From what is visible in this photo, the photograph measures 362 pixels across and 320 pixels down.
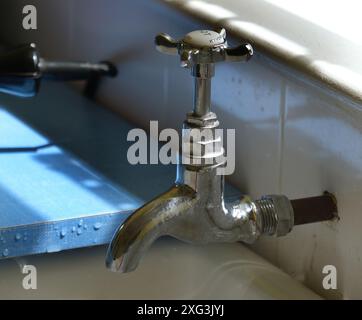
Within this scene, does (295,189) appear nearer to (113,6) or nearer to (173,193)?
(173,193)

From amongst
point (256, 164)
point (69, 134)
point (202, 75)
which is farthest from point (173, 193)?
point (69, 134)

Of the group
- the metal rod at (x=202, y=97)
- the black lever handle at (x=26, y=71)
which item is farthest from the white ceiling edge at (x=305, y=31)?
the black lever handle at (x=26, y=71)

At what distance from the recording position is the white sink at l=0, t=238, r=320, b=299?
904 millimetres

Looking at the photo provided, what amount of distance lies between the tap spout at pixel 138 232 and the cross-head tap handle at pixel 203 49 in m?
0.12

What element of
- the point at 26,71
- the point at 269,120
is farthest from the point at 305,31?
the point at 26,71

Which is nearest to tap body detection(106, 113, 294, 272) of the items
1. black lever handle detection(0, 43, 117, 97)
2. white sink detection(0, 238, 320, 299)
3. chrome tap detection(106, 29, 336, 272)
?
chrome tap detection(106, 29, 336, 272)

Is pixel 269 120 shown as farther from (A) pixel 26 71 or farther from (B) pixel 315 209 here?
(A) pixel 26 71

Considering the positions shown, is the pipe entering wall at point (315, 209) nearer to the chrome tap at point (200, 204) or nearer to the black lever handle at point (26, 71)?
the chrome tap at point (200, 204)

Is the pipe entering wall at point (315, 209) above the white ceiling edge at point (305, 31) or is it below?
below

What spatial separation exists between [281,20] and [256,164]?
6.0 inches

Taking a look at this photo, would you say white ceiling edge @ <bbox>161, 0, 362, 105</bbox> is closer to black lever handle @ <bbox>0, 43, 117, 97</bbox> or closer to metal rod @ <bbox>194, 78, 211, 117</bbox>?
metal rod @ <bbox>194, 78, 211, 117</bbox>

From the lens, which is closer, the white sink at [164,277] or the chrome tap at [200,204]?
the chrome tap at [200,204]

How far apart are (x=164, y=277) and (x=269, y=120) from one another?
20 centimetres

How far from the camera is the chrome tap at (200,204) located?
0.74 meters
